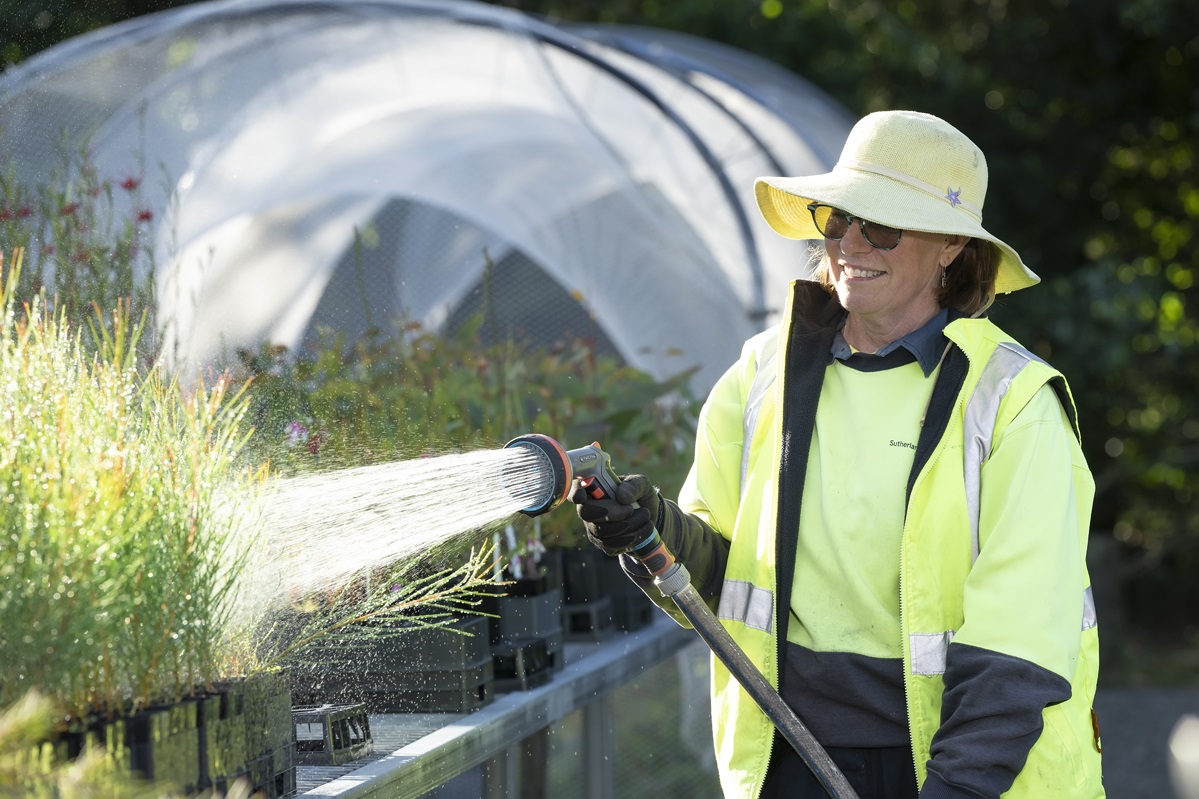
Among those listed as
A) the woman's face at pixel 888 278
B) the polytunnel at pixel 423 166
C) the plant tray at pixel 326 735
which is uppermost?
the polytunnel at pixel 423 166

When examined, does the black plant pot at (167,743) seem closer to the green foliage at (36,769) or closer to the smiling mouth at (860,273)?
the green foliage at (36,769)

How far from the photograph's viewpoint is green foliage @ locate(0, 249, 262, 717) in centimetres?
167

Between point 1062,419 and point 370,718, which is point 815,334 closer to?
point 1062,419

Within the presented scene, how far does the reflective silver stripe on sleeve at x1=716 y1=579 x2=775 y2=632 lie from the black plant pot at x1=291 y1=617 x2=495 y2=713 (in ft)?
1.83

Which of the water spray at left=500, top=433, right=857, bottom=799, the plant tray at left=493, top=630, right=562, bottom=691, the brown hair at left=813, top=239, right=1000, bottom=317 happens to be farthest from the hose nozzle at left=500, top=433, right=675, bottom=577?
the plant tray at left=493, top=630, right=562, bottom=691

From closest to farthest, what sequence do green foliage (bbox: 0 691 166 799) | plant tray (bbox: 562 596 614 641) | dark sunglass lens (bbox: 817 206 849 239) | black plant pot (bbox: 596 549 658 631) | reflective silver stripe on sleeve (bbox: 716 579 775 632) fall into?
green foliage (bbox: 0 691 166 799) < reflective silver stripe on sleeve (bbox: 716 579 775 632) < dark sunglass lens (bbox: 817 206 849 239) < plant tray (bbox: 562 596 614 641) < black plant pot (bbox: 596 549 658 631)

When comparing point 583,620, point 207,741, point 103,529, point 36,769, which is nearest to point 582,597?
point 583,620

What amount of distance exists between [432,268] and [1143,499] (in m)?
7.03

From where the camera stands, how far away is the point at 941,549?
87.3 inches

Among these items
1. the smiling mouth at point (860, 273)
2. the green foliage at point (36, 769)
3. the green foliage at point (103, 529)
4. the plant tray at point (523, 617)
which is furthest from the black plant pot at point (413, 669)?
the smiling mouth at point (860, 273)

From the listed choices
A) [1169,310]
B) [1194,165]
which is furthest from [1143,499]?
[1194,165]

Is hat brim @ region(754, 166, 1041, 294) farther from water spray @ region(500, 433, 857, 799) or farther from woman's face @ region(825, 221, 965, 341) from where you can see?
water spray @ region(500, 433, 857, 799)

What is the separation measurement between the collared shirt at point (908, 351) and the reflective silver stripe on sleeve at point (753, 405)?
0.12 meters

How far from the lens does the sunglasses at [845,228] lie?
7.99ft
